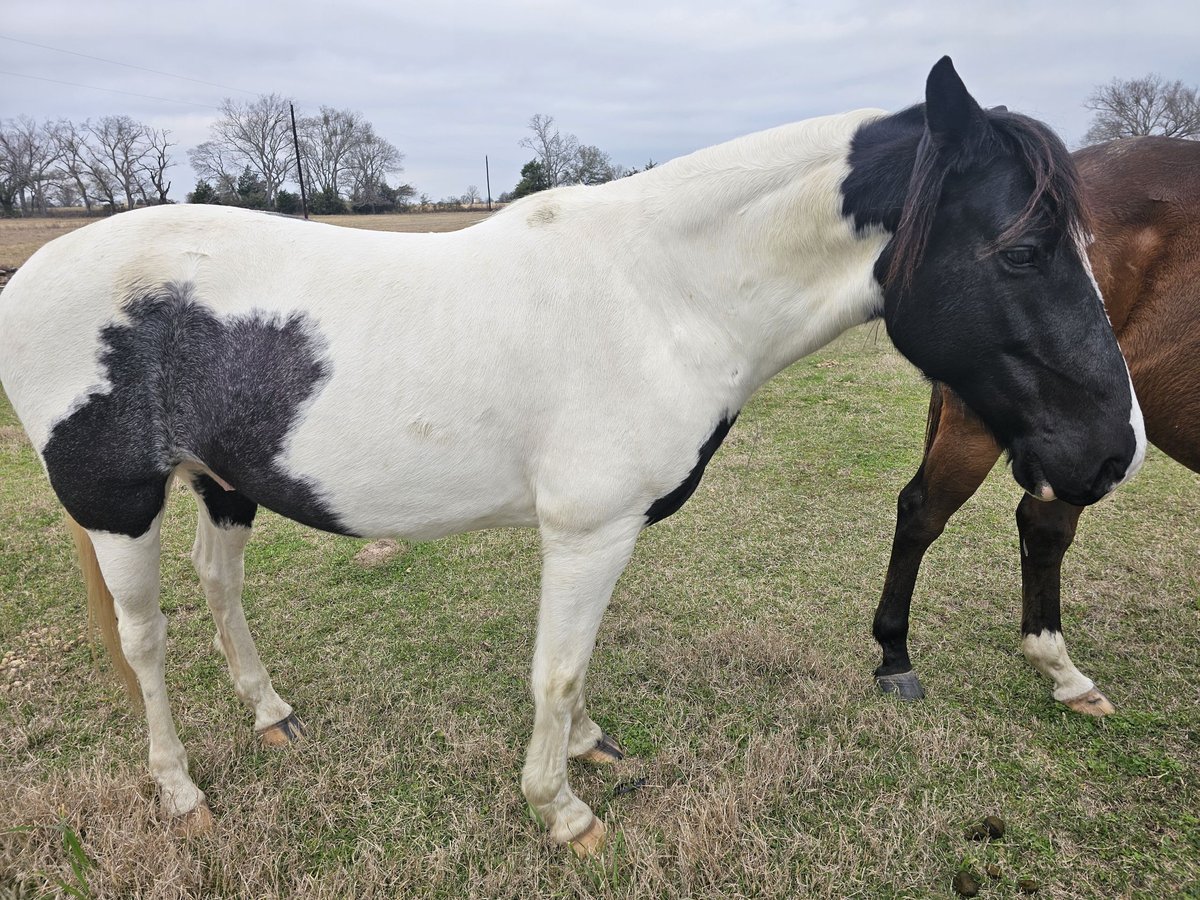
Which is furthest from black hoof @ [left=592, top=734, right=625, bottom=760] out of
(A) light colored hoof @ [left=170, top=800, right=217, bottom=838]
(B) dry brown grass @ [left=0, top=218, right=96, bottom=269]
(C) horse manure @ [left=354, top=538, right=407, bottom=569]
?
(B) dry brown grass @ [left=0, top=218, right=96, bottom=269]

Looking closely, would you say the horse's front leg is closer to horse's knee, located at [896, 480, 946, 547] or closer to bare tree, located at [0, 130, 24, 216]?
horse's knee, located at [896, 480, 946, 547]

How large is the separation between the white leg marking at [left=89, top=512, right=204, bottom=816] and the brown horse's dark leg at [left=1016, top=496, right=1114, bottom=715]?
3462 mm

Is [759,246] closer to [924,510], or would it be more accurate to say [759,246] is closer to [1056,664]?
[924,510]

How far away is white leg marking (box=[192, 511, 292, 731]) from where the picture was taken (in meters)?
2.65

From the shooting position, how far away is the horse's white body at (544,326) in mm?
1842

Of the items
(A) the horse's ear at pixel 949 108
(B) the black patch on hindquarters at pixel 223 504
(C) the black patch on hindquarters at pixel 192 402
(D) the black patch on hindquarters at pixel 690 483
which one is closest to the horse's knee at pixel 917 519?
(D) the black patch on hindquarters at pixel 690 483

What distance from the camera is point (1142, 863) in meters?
2.10

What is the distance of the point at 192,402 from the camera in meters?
1.94

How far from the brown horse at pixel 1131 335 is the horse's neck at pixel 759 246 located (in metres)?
0.80

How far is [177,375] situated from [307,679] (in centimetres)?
182

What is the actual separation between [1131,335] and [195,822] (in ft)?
12.7

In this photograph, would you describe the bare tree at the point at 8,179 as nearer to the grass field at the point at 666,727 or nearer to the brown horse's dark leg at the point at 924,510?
the grass field at the point at 666,727

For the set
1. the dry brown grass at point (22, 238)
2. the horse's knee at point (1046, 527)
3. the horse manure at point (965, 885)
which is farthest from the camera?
the dry brown grass at point (22, 238)

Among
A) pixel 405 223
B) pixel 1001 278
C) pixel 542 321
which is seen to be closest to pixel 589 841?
pixel 542 321
